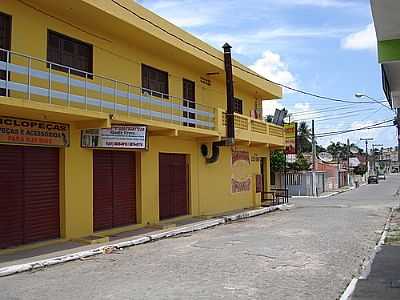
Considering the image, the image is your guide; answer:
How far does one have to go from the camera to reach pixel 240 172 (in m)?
27.2

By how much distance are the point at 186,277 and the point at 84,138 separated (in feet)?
21.6

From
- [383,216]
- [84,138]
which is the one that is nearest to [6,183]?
[84,138]

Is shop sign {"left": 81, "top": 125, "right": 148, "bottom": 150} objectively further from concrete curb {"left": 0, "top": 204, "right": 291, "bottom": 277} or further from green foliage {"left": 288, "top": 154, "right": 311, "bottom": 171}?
green foliage {"left": 288, "top": 154, "right": 311, "bottom": 171}

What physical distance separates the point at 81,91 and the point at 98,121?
1329 millimetres

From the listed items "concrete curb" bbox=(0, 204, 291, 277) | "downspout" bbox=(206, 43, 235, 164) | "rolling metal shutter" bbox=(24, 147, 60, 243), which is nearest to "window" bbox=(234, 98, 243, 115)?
"downspout" bbox=(206, 43, 235, 164)

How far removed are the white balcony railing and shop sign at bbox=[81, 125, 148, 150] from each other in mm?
662

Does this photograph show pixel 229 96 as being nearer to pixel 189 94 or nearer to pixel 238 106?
pixel 189 94

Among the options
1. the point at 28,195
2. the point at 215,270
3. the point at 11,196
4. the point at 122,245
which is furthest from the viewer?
the point at 122,245

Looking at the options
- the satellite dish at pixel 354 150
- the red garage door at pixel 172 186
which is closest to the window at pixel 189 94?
the red garage door at pixel 172 186

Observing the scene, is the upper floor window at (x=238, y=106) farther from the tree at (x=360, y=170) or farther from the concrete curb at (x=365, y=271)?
the tree at (x=360, y=170)

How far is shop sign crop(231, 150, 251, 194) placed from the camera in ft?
86.4

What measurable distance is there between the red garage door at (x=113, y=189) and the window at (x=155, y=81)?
264 cm

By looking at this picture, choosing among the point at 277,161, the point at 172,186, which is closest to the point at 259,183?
the point at 172,186

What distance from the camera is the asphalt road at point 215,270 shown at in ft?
27.9
